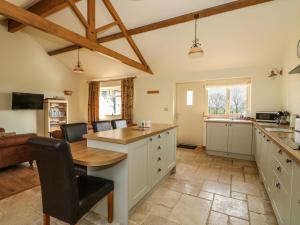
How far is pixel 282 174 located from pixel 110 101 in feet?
18.9

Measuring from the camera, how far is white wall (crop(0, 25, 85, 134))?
15.0ft

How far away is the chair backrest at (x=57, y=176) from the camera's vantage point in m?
1.23

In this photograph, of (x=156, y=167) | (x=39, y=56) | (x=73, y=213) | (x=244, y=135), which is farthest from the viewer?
(x=39, y=56)

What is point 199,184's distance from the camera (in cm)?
269

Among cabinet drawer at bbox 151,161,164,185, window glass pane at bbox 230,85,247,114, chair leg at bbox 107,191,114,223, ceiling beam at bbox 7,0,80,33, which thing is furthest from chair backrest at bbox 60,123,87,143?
window glass pane at bbox 230,85,247,114

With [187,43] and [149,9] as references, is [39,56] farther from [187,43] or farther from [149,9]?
[187,43]

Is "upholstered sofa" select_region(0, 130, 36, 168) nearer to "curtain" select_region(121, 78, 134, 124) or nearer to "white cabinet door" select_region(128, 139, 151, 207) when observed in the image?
"white cabinet door" select_region(128, 139, 151, 207)

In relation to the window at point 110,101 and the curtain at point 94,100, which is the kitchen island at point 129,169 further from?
the curtain at point 94,100

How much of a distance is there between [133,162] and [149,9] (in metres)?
2.95

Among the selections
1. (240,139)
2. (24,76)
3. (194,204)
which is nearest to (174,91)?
(240,139)

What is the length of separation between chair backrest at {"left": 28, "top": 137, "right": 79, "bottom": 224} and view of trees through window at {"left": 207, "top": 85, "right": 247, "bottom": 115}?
171 inches

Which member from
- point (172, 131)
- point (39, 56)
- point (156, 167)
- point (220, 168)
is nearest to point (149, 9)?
point (172, 131)

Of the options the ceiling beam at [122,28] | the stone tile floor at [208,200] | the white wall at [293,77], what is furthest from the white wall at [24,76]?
the white wall at [293,77]

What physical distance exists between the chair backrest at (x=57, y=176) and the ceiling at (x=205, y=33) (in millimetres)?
3034
